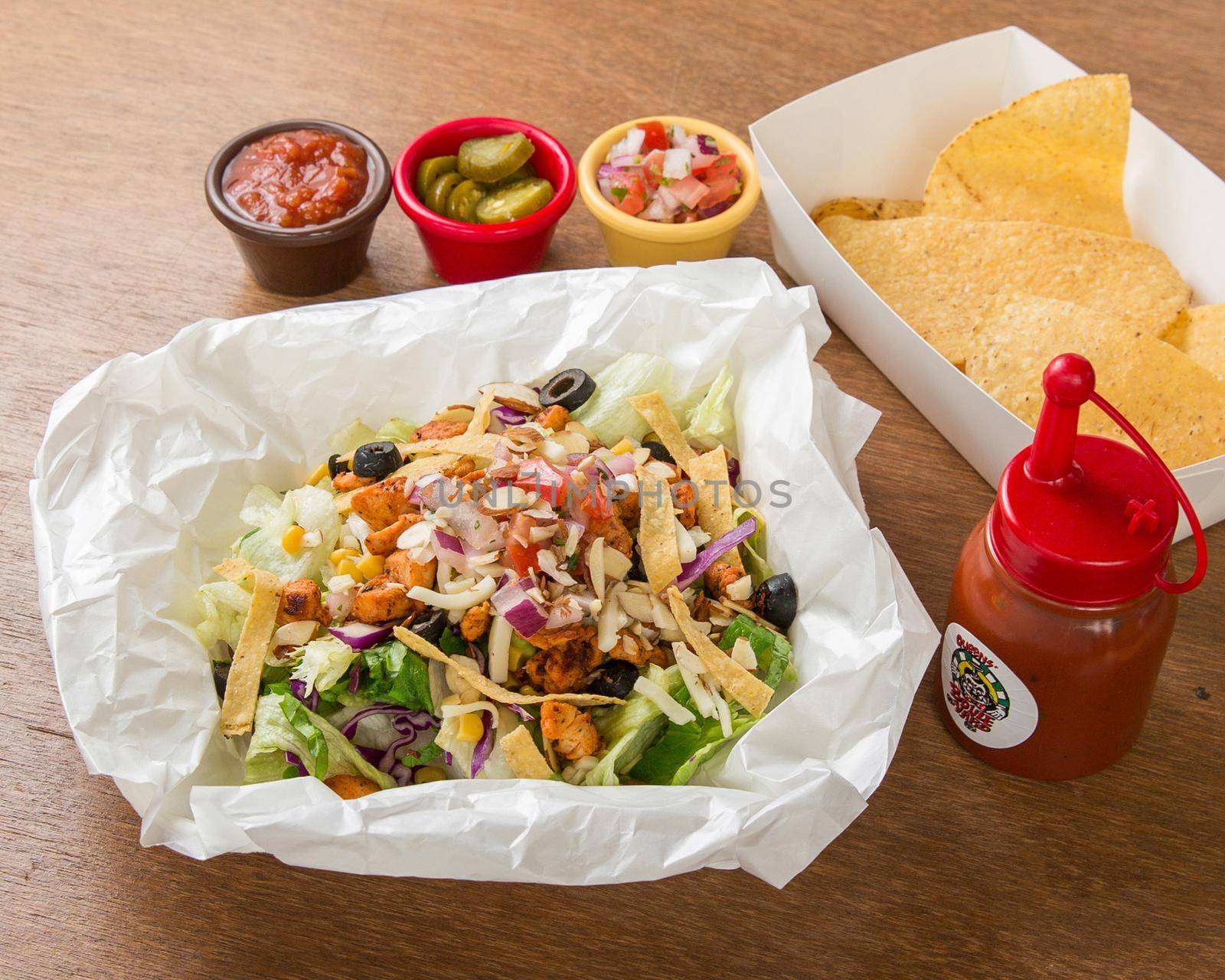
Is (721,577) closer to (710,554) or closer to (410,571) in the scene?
(710,554)

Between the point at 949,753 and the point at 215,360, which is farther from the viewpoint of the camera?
the point at 215,360

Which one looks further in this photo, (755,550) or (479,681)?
(755,550)

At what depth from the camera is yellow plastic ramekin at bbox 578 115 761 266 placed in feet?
5.75

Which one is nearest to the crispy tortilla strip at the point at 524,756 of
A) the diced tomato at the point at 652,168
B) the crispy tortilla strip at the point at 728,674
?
the crispy tortilla strip at the point at 728,674

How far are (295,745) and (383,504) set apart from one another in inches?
11.8

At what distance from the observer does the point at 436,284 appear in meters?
1.88

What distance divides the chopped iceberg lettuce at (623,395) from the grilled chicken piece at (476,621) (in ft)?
1.25

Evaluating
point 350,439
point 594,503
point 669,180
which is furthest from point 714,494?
point 669,180

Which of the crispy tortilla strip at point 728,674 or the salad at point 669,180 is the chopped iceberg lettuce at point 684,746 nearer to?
the crispy tortilla strip at point 728,674

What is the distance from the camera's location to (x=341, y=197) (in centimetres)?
175

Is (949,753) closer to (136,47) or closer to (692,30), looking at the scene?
(692,30)

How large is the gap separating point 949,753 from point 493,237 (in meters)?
0.99

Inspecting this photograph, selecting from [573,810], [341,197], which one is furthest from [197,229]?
[573,810]

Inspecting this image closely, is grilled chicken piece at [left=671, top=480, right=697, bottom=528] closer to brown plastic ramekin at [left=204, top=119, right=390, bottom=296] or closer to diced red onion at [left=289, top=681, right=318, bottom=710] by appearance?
diced red onion at [left=289, top=681, right=318, bottom=710]
